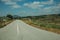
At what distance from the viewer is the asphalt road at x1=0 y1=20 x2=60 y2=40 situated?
7.38 ft

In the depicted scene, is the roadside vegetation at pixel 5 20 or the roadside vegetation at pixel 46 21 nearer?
the roadside vegetation at pixel 46 21

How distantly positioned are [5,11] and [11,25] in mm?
268

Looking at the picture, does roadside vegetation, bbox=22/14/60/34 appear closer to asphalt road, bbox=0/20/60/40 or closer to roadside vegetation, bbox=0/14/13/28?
asphalt road, bbox=0/20/60/40

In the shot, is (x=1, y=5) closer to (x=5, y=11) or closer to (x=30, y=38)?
(x=5, y=11)

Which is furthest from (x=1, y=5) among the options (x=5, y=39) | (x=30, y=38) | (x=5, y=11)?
(x=30, y=38)

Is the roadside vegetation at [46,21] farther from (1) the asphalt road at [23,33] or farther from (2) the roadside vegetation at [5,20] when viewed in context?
(2) the roadside vegetation at [5,20]

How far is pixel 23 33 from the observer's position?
2.34m

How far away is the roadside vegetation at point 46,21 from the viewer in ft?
7.39

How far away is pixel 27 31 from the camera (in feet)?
7.65

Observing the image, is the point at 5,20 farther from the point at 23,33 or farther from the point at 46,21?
the point at 46,21

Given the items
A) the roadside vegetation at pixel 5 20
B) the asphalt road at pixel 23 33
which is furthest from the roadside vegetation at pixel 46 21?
the roadside vegetation at pixel 5 20

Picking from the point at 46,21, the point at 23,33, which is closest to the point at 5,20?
the point at 23,33

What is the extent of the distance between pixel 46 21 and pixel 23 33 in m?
0.44

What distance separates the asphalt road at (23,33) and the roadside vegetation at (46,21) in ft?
0.23
